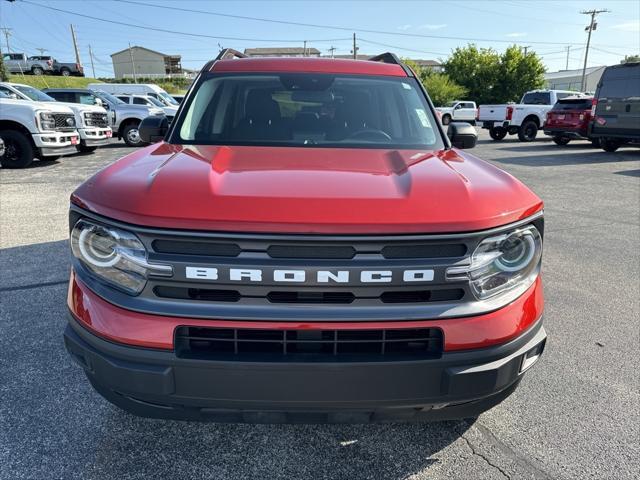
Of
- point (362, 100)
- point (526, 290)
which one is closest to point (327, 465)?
point (526, 290)

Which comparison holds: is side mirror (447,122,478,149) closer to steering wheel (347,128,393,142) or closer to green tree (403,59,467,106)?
steering wheel (347,128,393,142)

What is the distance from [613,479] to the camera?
2.05m

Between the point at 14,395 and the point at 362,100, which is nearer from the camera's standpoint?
the point at 14,395

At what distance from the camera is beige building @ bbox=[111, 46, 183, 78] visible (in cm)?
8744

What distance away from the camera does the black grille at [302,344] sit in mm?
1593

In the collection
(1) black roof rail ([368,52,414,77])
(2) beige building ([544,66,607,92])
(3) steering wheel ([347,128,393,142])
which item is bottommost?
(3) steering wheel ([347,128,393,142])

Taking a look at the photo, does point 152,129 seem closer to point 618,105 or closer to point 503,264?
point 503,264

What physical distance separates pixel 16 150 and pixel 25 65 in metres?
43.1

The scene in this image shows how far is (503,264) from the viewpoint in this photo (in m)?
1.76

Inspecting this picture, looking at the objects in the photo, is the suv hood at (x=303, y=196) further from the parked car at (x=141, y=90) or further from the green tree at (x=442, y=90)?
the green tree at (x=442, y=90)

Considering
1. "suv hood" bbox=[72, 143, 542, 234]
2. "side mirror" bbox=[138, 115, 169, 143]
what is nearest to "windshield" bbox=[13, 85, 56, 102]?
"side mirror" bbox=[138, 115, 169, 143]

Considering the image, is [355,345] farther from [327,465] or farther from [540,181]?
[540,181]

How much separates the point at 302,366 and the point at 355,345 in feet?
0.67

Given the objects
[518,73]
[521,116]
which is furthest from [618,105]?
[518,73]
